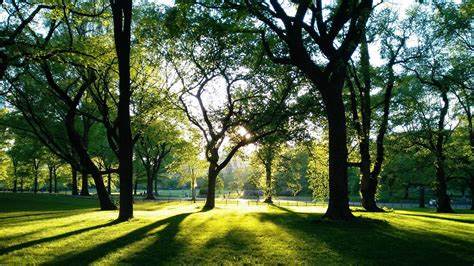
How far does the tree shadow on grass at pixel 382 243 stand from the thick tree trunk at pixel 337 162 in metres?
A: 0.86

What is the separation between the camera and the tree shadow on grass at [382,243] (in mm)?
9047

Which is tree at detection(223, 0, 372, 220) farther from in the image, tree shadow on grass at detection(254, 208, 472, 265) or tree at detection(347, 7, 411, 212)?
tree at detection(347, 7, 411, 212)

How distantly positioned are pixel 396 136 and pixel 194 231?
27.6m

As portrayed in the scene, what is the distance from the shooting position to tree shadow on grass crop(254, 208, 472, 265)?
29.7ft

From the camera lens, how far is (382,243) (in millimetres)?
10836

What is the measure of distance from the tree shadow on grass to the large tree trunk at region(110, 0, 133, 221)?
730 cm

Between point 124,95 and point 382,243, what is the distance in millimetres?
12288

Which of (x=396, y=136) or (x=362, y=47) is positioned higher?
(x=362, y=47)

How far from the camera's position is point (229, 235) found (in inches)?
476

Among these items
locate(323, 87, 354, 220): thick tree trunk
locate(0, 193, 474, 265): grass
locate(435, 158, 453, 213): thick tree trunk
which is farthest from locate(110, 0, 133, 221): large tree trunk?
locate(435, 158, 453, 213): thick tree trunk

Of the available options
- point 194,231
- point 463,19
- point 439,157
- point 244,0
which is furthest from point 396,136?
point 194,231

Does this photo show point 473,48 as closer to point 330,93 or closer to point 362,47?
point 362,47

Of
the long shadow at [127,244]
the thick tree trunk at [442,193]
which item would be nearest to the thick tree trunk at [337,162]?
the long shadow at [127,244]

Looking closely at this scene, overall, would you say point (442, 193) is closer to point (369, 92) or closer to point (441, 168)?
point (441, 168)
